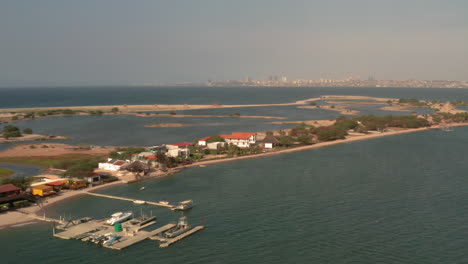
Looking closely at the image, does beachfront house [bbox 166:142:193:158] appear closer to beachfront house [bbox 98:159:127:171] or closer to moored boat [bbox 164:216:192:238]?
beachfront house [bbox 98:159:127:171]

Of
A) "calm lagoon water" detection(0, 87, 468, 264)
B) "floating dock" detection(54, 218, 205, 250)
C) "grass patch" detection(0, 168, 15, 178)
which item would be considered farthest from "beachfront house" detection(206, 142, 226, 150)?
"floating dock" detection(54, 218, 205, 250)

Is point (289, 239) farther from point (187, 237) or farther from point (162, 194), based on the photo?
point (162, 194)

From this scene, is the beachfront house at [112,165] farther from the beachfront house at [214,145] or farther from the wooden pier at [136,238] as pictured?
the wooden pier at [136,238]

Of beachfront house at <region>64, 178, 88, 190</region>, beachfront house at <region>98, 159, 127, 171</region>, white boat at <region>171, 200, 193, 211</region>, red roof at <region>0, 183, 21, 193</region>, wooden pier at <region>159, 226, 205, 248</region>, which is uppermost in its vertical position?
red roof at <region>0, 183, 21, 193</region>

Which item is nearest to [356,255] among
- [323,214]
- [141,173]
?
[323,214]

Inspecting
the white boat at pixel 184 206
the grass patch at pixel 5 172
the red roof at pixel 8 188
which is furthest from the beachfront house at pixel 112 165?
the white boat at pixel 184 206
